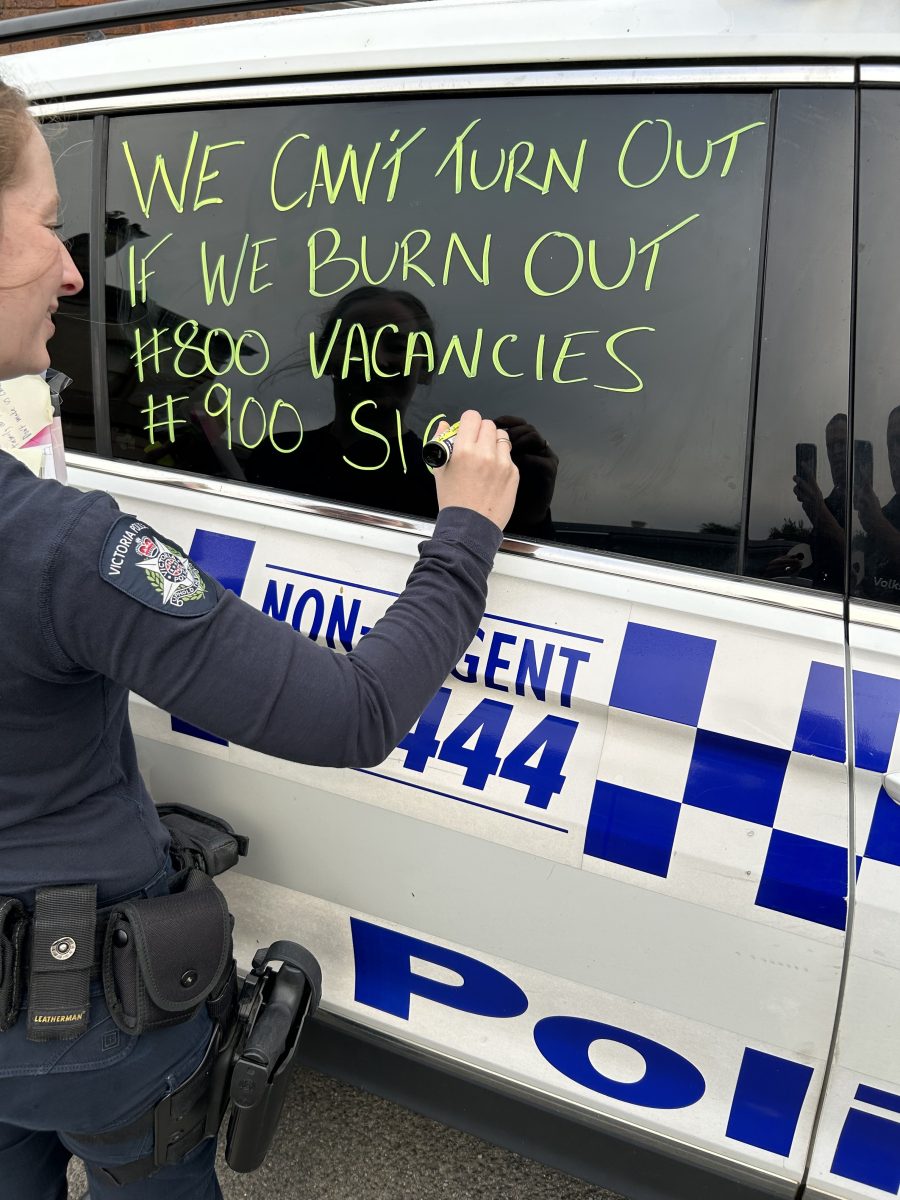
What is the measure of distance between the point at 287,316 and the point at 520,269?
36 cm

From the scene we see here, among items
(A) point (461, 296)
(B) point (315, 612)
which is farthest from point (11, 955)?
(A) point (461, 296)

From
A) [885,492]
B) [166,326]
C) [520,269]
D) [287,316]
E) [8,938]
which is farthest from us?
[166,326]

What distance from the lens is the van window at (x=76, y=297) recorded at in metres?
1.59

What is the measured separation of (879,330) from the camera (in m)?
1.15

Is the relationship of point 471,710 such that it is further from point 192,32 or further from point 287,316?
point 192,32

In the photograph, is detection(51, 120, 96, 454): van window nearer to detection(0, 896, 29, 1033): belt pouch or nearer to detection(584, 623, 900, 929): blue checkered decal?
detection(0, 896, 29, 1033): belt pouch

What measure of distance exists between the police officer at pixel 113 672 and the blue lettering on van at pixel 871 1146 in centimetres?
74

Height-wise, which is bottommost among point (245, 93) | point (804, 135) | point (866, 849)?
point (866, 849)

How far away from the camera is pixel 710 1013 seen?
4.00 feet

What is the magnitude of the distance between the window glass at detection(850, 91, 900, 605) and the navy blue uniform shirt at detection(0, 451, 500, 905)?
1.53ft

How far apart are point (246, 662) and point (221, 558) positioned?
1.85ft

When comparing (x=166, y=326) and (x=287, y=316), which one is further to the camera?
(x=166, y=326)

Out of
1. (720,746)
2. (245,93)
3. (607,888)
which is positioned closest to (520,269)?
(245,93)

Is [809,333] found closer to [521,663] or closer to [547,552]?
[547,552]
